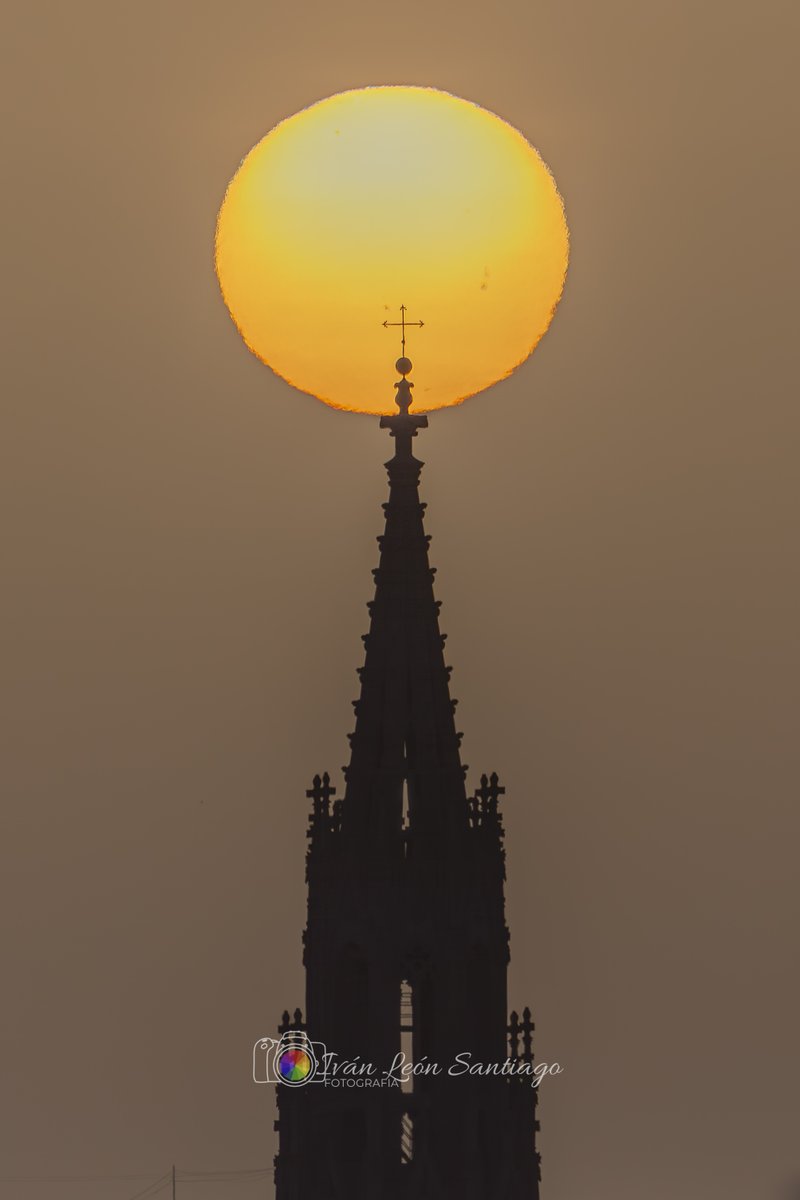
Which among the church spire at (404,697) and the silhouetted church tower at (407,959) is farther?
the church spire at (404,697)

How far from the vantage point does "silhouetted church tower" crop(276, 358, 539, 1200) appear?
42.8 m

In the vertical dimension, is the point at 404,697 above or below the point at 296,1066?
above

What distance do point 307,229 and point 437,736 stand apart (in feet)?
33.9

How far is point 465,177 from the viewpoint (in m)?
39.9

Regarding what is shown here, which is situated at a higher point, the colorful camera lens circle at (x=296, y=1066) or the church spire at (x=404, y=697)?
the church spire at (x=404, y=697)

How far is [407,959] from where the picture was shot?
1693 inches

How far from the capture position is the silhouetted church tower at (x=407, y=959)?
42781 mm

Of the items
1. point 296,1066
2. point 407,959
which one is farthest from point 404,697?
point 296,1066

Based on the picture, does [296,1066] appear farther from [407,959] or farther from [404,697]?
[404,697]

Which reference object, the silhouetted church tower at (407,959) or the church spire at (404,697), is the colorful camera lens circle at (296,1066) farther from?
the church spire at (404,697)

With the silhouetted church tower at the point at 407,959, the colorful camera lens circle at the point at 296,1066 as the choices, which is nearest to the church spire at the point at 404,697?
the silhouetted church tower at the point at 407,959

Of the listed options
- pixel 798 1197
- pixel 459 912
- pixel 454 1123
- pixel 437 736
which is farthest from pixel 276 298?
pixel 798 1197

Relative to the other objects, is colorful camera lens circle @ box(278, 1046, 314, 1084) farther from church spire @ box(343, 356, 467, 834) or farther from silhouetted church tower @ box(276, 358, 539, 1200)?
church spire @ box(343, 356, 467, 834)

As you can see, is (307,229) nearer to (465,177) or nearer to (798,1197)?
(465,177)
